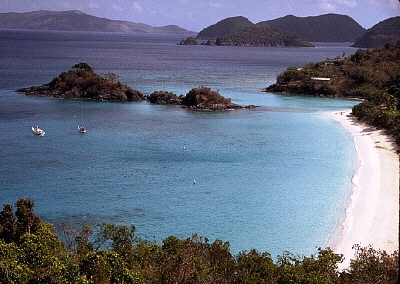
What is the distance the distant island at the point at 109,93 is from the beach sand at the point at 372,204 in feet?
76.2

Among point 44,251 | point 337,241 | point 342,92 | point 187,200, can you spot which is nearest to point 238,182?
point 187,200

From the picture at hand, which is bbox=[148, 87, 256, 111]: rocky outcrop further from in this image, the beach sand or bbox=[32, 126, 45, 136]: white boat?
bbox=[32, 126, 45, 136]: white boat

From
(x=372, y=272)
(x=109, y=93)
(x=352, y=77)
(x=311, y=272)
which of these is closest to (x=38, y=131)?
(x=109, y=93)

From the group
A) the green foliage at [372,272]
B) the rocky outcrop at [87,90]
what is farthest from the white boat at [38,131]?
the green foliage at [372,272]

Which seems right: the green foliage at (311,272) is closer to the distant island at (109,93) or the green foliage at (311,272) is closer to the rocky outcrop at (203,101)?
the rocky outcrop at (203,101)

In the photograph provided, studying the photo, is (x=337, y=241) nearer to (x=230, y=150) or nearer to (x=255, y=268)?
(x=255, y=268)

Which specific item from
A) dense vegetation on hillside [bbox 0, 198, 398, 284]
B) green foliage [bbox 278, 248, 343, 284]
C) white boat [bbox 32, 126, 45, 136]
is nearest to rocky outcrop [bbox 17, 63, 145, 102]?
white boat [bbox 32, 126, 45, 136]

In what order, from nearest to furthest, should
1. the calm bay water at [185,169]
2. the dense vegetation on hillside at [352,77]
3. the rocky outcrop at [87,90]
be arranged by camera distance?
1. the calm bay water at [185,169]
2. the rocky outcrop at [87,90]
3. the dense vegetation on hillside at [352,77]

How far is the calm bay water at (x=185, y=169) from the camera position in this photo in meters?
27.1

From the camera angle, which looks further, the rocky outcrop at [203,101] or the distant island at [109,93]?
the distant island at [109,93]

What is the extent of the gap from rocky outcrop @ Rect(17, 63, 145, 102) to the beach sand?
113 feet

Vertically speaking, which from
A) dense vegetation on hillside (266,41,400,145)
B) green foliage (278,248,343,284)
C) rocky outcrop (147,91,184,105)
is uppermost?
dense vegetation on hillside (266,41,400,145)

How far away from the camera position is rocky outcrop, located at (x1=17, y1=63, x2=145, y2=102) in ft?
225

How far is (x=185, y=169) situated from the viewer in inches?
1447
